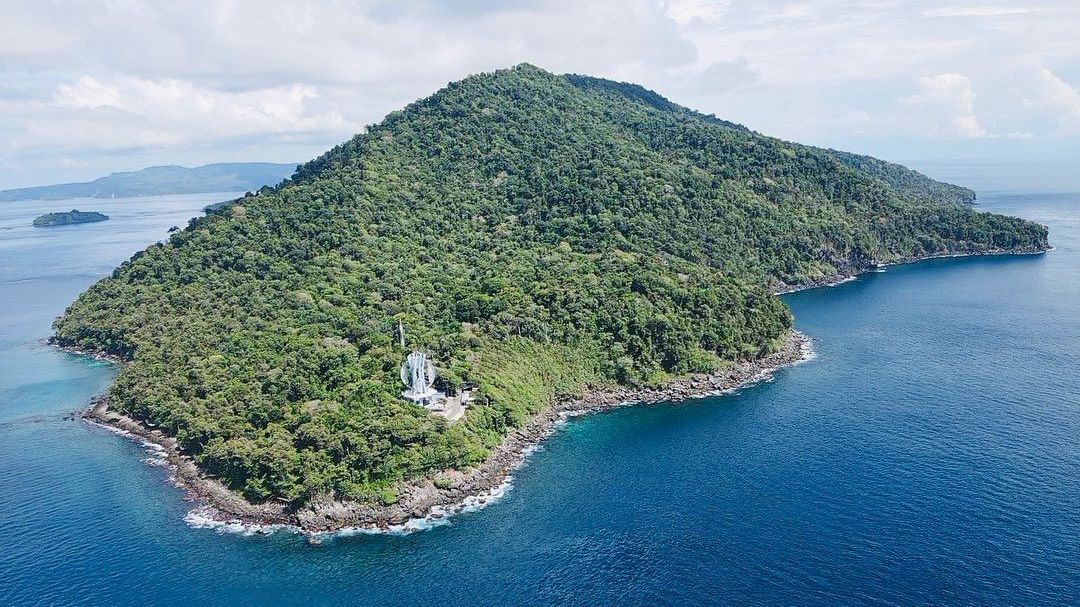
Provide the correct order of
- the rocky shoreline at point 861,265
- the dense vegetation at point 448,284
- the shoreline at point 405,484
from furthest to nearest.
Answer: the rocky shoreline at point 861,265 → the dense vegetation at point 448,284 → the shoreline at point 405,484

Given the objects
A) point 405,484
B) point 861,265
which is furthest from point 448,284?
point 861,265

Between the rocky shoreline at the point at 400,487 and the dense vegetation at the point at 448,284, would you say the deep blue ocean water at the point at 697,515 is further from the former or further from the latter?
the dense vegetation at the point at 448,284

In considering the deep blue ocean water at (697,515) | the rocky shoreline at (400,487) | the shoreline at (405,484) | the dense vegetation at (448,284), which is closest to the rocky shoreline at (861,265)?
the dense vegetation at (448,284)

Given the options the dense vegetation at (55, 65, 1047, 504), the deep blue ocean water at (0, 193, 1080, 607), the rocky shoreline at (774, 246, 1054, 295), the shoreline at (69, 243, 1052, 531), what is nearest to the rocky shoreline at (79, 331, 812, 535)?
the shoreline at (69, 243, 1052, 531)

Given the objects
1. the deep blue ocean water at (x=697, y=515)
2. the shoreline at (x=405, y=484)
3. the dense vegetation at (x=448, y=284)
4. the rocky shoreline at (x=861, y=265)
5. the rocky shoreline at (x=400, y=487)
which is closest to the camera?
the deep blue ocean water at (x=697, y=515)

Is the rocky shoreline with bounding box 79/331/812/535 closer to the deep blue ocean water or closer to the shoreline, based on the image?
the shoreline

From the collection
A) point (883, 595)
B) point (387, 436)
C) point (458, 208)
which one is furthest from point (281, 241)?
point (883, 595)
